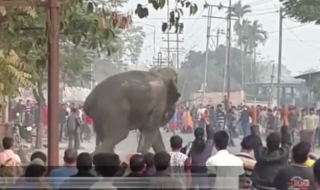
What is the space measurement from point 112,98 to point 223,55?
136cm

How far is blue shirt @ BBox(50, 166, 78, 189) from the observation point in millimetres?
4344

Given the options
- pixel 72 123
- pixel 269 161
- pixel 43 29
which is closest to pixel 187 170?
pixel 269 161

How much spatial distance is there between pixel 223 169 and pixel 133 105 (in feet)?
7.67

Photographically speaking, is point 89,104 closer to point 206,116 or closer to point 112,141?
point 112,141

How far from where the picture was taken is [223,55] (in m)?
7.59

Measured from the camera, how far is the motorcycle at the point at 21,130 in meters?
9.81

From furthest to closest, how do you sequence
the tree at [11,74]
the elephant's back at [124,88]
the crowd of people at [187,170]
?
1. the elephant's back at [124,88]
2. the tree at [11,74]
3. the crowd of people at [187,170]

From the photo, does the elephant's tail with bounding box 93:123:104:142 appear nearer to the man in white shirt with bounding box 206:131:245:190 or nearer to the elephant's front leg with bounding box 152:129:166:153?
the elephant's front leg with bounding box 152:129:166:153

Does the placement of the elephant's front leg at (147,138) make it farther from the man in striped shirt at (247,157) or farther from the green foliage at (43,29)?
the man in striped shirt at (247,157)

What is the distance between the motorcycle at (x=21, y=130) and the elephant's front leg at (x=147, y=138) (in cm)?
296

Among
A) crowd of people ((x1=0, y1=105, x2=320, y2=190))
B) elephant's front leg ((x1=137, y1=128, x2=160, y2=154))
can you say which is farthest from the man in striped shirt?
elephant's front leg ((x1=137, y1=128, x2=160, y2=154))

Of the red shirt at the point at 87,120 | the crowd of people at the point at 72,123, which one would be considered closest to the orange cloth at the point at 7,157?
the crowd of people at the point at 72,123

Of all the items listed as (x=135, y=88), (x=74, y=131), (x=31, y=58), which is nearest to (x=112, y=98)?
(x=135, y=88)

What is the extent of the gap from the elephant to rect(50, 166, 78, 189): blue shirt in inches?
87.9
